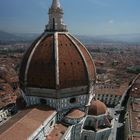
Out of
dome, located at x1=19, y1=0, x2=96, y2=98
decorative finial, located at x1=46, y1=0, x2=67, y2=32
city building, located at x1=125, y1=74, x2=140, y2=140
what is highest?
decorative finial, located at x1=46, y1=0, x2=67, y2=32

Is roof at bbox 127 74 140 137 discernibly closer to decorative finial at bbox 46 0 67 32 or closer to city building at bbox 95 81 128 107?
city building at bbox 95 81 128 107

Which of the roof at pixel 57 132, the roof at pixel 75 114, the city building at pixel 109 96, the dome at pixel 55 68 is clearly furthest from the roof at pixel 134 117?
the roof at pixel 57 132

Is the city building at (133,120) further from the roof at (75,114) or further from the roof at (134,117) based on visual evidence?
the roof at (75,114)

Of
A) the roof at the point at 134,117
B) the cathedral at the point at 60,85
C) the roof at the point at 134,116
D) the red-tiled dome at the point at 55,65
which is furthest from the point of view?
the roof at the point at 134,116

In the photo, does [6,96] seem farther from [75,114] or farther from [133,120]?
[75,114]

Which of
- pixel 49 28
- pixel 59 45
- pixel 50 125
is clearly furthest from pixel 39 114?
pixel 49 28

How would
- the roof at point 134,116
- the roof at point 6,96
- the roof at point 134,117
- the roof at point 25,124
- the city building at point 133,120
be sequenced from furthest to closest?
1. the roof at point 6,96
2. the roof at point 134,116
3. the roof at point 134,117
4. the city building at point 133,120
5. the roof at point 25,124

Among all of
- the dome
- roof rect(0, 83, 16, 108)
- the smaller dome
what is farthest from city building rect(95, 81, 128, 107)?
the dome

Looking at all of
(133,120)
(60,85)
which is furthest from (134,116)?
A: (60,85)

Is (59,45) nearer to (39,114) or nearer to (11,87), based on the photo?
(39,114)
